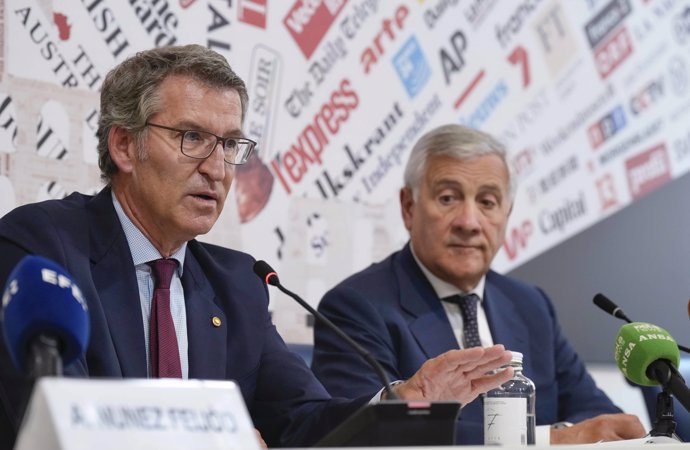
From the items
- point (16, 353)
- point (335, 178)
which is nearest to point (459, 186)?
point (335, 178)

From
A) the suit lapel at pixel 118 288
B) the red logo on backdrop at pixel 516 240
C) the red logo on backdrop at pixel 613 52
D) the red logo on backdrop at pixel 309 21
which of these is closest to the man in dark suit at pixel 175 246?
the suit lapel at pixel 118 288

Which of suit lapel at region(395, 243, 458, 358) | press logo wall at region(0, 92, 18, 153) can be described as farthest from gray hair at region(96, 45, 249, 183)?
suit lapel at region(395, 243, 458, 358)

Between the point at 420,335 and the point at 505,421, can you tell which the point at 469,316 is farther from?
the point at 505,421

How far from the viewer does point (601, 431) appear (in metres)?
2.83

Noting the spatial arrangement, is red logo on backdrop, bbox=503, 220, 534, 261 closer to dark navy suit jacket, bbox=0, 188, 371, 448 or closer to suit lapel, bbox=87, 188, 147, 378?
dark navy suit jacket, bbox=0, 188, 371, 448

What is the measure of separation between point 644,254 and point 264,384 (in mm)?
2479

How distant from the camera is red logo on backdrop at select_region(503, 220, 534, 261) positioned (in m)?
4.30

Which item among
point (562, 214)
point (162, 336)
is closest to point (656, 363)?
point (162, 336)

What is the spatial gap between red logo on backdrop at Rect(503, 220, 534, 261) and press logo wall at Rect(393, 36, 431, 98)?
0.72 m

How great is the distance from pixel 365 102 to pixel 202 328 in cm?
160

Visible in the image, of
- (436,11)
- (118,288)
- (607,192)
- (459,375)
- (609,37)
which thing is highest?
(436,11)

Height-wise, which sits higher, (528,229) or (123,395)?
(528,229)

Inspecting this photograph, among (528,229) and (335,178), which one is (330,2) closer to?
(335,178)

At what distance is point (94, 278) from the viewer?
242 cm
